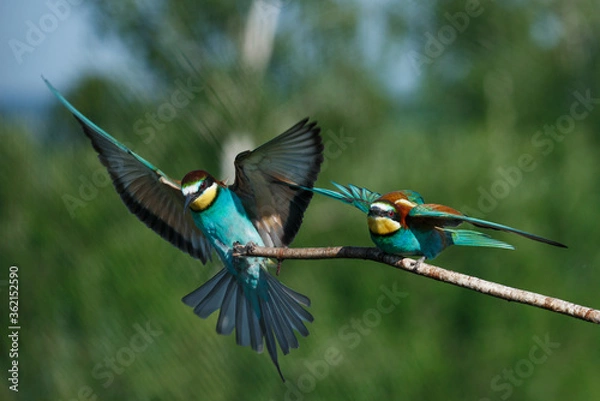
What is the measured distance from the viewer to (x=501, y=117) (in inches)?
131

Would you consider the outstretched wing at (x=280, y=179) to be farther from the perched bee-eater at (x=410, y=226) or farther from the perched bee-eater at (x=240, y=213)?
the perched bee-eater at (x=410, y=226)

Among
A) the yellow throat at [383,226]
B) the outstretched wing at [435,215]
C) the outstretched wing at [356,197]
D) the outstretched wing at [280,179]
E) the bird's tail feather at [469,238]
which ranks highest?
the outstretched wing at [280,179]

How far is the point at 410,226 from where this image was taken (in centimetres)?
115

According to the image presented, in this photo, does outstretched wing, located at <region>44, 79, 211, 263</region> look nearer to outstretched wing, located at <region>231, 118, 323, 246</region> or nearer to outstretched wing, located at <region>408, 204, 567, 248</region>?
outstretched wing, located at <region>231, 118, 323, 246</region>

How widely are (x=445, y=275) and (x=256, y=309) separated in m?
0.79

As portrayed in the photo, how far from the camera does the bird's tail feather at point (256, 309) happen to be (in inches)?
63.2

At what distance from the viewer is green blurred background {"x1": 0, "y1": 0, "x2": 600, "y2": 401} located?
2.31 meters

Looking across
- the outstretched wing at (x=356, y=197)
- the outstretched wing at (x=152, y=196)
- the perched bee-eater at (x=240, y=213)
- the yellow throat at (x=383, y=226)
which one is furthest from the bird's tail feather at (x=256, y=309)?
the yellow throat at (x=383, y=226)

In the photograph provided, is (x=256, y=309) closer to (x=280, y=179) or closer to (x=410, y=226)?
(x=280, y=179)

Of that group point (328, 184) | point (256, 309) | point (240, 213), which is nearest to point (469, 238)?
point (240, 213)

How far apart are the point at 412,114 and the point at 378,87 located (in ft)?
1.12

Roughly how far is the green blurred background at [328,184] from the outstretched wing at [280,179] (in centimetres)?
61

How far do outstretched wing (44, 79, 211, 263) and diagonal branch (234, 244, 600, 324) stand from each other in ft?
1.16

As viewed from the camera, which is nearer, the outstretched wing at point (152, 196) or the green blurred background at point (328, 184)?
the outstretched wing at point (152, 196)
